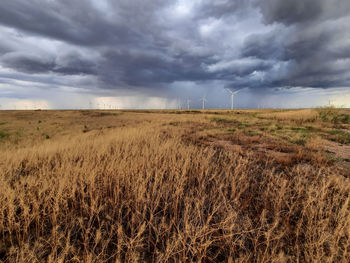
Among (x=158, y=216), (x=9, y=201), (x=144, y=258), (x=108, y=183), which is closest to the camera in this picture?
(x=144, y=258)

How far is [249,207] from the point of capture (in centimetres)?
347

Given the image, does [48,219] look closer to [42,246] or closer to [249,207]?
[42,246]

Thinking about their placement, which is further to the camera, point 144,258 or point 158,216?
point 158,216

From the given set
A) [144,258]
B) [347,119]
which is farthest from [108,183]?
[347,119]

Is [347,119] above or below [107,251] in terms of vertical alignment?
above

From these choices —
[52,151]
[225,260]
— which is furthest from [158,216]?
[52,151]

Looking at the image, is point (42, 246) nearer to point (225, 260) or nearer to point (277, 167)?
point (225, 260)

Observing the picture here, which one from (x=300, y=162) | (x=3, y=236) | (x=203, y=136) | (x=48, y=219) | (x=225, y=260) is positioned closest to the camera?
(x=225, y=260)

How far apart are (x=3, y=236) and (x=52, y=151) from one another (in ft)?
16.8

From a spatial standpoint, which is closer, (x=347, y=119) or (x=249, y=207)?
(x=249, y=207)

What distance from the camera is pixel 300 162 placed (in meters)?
6.27

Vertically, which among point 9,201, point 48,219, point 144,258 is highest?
point 9,201

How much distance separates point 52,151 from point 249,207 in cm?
805

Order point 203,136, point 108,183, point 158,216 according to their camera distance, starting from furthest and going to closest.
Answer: point 203,136, point 108,183, point 158,216
